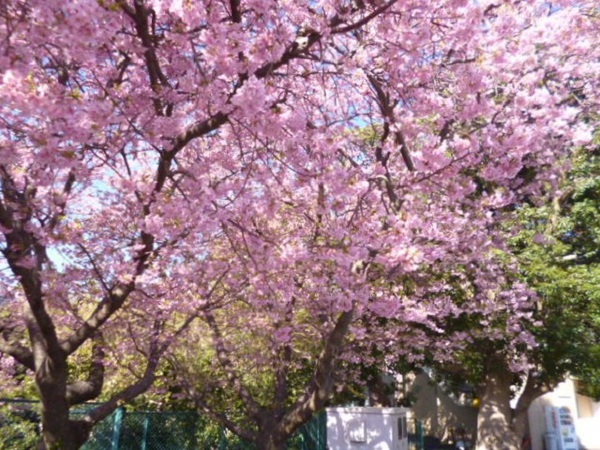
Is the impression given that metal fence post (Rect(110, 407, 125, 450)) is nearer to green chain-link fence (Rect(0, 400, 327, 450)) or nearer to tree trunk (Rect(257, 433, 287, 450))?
green chain-link fence (Rect(0, 400, 327, 450))

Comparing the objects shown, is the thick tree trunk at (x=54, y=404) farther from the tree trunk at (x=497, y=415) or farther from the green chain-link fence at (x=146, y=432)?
the tree trunk at (x=497, y=415)

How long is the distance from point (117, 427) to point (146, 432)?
71cm

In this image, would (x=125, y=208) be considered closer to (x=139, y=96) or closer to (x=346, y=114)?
(x=139, y=96)

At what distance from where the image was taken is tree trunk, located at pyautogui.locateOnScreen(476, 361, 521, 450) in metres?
13.0

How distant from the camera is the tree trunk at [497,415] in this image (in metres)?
13.0

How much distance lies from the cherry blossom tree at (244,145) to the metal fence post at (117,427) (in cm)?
128

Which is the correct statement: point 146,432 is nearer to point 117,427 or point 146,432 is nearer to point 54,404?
point 117,427

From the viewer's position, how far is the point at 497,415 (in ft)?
43.4

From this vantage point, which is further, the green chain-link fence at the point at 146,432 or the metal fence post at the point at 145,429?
the metal fence post at the point at 145,429

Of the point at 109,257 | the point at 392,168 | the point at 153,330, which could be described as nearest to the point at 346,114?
the point at 392,168

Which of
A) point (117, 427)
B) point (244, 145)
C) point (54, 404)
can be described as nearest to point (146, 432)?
point (117, 427)

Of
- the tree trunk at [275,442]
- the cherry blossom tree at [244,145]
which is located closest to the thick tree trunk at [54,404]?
the cherry blossom tree at [244,145]

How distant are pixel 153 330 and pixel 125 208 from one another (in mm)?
2172

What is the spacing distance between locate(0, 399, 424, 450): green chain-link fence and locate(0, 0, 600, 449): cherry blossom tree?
4.92 feet
